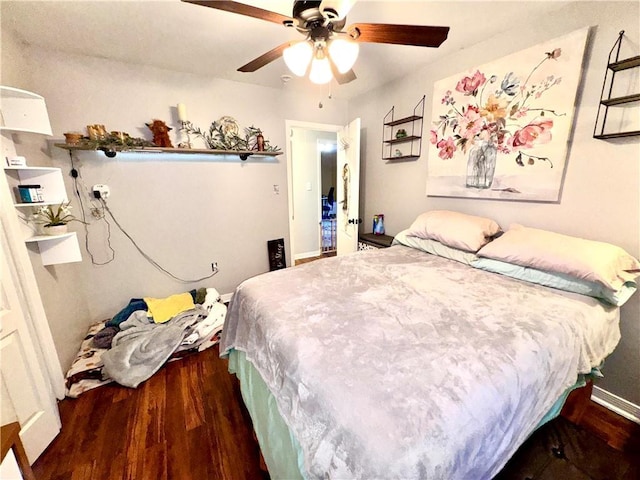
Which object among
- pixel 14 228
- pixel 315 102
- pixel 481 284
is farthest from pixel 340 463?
pixel 315 102

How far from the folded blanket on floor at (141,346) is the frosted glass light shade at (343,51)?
2.33 metres

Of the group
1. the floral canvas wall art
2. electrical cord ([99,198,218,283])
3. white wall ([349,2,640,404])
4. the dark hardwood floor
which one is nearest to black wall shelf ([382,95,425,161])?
the floral canvas wall art

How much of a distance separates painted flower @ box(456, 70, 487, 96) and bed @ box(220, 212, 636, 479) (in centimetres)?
155

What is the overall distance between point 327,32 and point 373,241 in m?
2.07

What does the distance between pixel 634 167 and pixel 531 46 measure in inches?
40.9

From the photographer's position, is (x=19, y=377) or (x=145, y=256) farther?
(x=145, y=256)

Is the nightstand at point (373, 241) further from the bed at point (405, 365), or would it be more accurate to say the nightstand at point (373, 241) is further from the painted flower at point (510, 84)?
the painted flower at point (510, 84)

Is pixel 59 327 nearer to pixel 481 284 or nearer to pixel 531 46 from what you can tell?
pixel 481 284

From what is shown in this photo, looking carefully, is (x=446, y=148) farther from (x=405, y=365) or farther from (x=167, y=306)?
(x=167, y=306)

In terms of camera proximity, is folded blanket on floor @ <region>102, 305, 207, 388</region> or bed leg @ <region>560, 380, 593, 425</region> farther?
folded blanket on floor @ <region>102, 305, 207, 388</region>

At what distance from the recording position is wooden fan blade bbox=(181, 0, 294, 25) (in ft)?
3.63

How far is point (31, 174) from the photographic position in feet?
5.55

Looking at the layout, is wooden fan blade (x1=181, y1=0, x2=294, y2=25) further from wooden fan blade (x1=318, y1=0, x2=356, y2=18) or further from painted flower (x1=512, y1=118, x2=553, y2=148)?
painted flower (x1=512, y1=118, x2=553, y2=148)

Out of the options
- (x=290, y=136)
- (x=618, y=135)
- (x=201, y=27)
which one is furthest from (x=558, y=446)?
(x=290, y=136)
